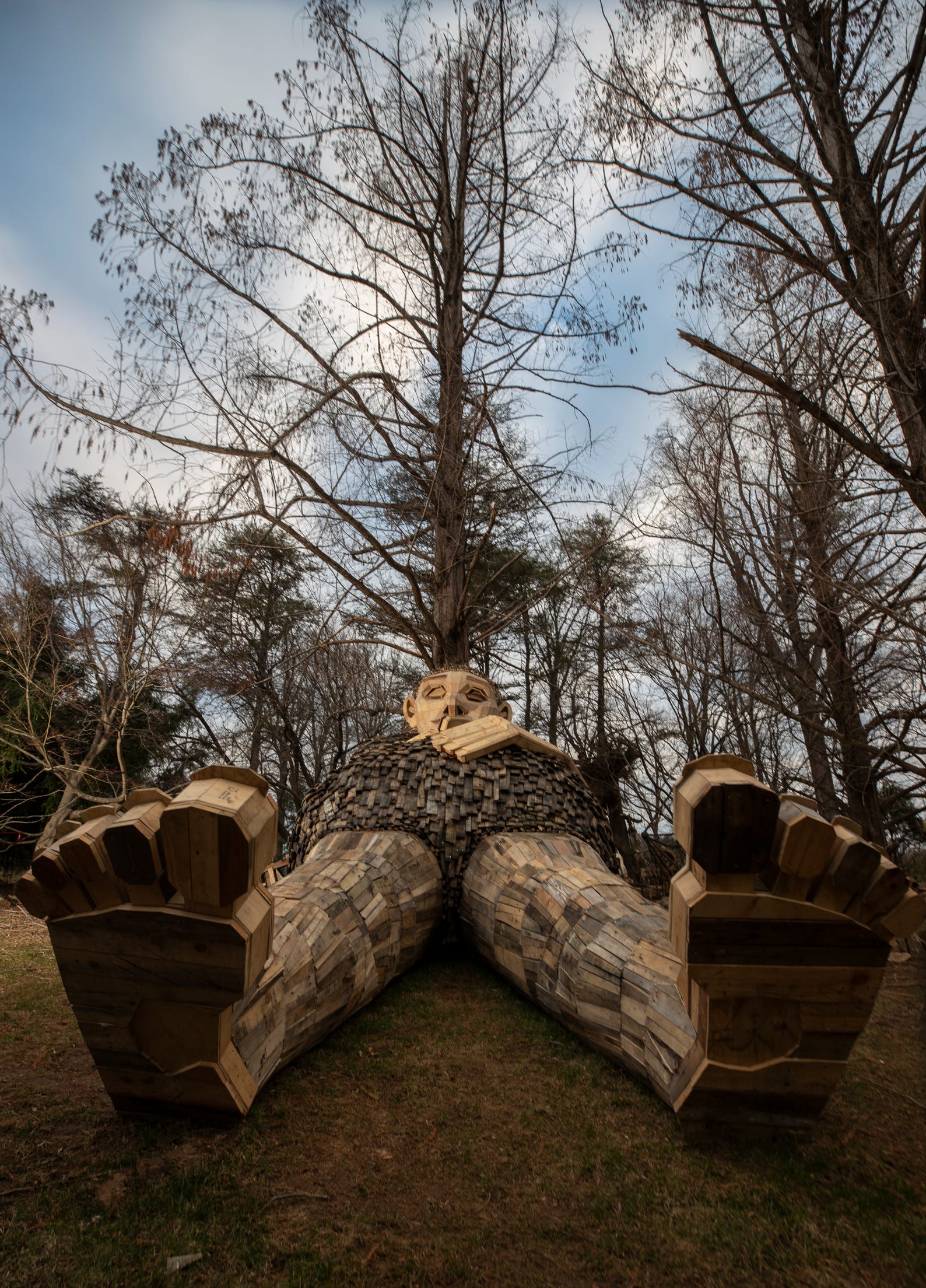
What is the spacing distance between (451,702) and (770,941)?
2.46 metres

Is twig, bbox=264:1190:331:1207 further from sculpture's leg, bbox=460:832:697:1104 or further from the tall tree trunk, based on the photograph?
the tall tree trunk

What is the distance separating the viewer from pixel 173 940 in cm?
150

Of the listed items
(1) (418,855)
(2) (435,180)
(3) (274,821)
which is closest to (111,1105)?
(3) (274,821)

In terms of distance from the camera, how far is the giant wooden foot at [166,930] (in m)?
1.44

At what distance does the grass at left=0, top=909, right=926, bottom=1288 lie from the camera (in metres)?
1.24

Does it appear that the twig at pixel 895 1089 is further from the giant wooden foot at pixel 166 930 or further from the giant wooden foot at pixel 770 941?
the giant wooden foot at pixel 166 930

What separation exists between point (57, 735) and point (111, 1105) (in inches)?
226

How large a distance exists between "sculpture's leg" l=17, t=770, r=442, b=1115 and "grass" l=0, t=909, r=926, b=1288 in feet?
0.48

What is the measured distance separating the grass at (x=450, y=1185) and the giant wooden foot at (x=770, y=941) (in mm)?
158

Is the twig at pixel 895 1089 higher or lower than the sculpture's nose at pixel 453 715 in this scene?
lower

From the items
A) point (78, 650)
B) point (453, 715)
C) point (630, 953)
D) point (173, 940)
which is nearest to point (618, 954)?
point (630, 953)

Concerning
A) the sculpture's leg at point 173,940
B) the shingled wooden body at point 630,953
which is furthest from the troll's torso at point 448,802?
the sculpture's leg at point 173,940

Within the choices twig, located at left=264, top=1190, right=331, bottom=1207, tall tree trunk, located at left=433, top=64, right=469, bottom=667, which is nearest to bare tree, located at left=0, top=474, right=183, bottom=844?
tall tree trunk, located at left=433, top=64, right=469, bottom=667

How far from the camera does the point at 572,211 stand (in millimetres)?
4926
